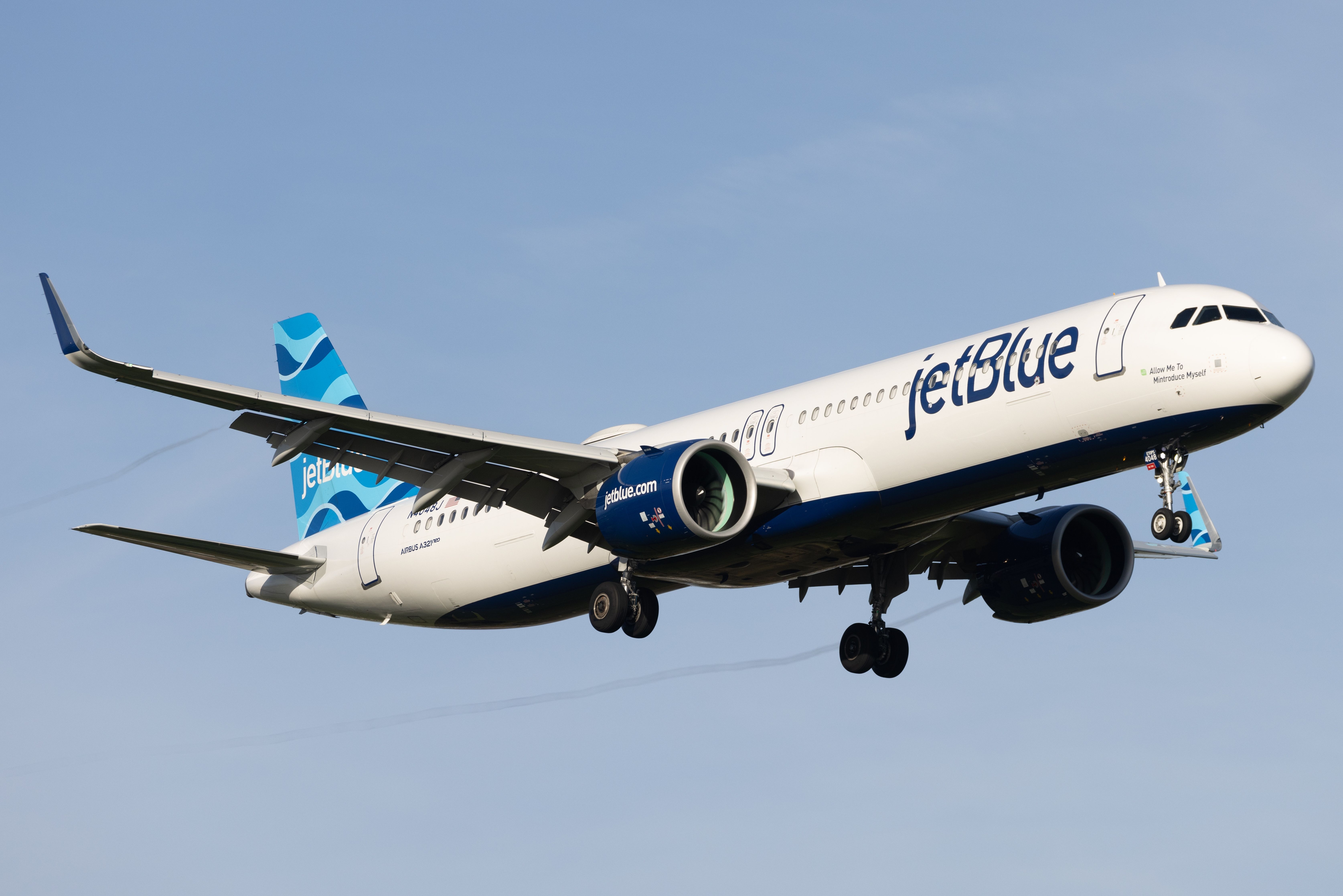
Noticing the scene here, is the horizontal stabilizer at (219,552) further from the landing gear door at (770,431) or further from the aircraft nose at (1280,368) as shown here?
the aircraft nose at (1280,368)

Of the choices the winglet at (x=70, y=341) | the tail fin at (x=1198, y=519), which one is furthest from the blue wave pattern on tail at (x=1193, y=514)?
the winglet at (x=70, y=341)

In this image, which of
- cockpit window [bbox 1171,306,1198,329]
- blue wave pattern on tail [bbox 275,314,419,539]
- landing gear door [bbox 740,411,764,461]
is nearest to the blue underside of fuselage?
cockpit window [bbox 1171,306,1198,329]

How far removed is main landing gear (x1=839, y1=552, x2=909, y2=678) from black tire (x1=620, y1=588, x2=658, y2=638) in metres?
5.34

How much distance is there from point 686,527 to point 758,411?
3935mm

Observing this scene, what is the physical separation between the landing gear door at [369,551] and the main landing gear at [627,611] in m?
6.72

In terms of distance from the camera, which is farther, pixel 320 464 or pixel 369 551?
pixel 320 464

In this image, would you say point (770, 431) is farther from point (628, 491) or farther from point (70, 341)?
point (70, 341)

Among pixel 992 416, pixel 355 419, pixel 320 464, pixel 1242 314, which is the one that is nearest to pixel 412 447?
pixel 355 419

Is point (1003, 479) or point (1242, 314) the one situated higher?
point (1242, 314)

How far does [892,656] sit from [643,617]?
617 centimetres

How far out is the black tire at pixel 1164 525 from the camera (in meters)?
27.3

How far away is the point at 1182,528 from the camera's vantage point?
27.2 metres

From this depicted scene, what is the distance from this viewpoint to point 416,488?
4050 cm

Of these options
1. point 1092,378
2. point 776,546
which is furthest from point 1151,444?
point 776,546
